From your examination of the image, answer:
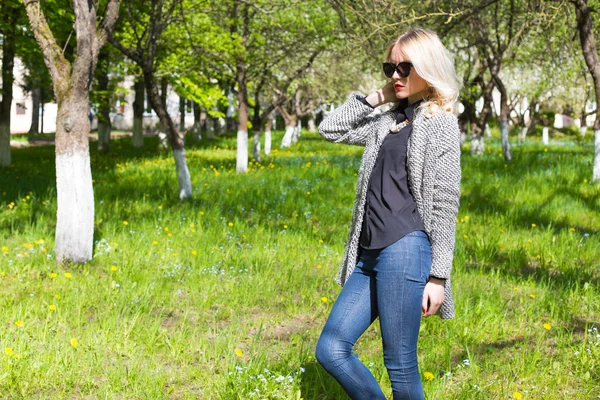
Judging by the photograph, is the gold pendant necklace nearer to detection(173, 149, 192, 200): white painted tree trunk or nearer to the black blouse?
the black blouse

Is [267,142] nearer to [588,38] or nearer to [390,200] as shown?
[588,38]

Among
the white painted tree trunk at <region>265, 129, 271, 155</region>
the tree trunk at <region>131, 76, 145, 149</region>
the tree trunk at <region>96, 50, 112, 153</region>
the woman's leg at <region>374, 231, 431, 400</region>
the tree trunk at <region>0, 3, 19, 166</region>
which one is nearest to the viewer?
the woman's leg at <region>374, 231, 431, 400</region>

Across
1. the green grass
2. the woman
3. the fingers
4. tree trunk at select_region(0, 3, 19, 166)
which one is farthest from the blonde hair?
tree trunk at select_region(0, 3, 19, 166)

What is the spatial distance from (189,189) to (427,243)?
327 inches

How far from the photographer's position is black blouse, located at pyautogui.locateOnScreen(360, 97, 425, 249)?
2598 millimetres

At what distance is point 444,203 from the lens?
2.61m

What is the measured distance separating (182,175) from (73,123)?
13.5 ft

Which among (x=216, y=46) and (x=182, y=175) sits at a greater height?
(x=216, y=46)

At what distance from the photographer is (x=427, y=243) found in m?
2.62

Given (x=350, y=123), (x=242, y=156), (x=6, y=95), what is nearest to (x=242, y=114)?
(x=242, y=156)

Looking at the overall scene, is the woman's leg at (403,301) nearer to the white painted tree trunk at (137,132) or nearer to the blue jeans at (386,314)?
the blue jeans at (386,314)

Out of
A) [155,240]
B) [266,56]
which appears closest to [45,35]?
[155,240]

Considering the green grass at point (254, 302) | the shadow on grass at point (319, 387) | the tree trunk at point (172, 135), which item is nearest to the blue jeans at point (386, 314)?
the green grass at point (254, 302)

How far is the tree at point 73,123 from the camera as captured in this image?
6.35 metres
